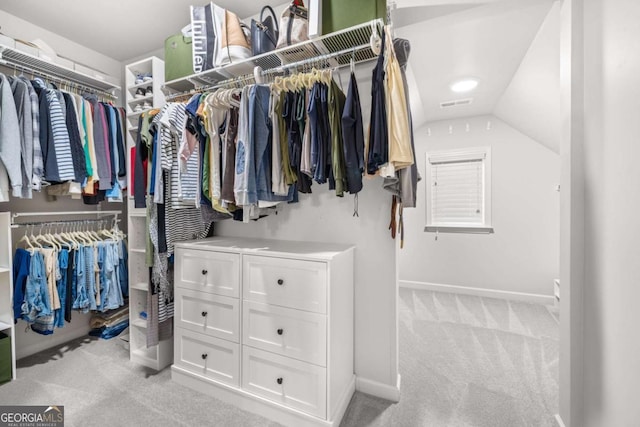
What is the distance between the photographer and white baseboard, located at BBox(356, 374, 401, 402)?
5.44ft

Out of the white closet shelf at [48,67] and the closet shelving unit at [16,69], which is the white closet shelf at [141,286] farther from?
the white closet shelf at [48,67]

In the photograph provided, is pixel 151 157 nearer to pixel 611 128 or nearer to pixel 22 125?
pixel 22 125

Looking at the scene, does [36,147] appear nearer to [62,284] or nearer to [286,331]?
[62,284]

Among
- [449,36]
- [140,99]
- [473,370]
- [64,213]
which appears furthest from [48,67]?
[473,370]

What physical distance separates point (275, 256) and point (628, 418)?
1521 mm

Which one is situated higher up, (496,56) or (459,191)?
(496,56)

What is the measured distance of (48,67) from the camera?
2088 millimetres

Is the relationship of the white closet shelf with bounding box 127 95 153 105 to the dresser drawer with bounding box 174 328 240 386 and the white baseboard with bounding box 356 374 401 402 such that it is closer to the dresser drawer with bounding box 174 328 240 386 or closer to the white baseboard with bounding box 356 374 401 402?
the dresser drawer with bounding box 174 328 240 386

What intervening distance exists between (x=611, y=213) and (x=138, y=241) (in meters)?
2.85

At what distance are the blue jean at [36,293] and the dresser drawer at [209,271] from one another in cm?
105

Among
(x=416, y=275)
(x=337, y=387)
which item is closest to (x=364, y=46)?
(x=337, y=387)

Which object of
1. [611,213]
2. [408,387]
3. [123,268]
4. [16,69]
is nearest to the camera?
[611,213]

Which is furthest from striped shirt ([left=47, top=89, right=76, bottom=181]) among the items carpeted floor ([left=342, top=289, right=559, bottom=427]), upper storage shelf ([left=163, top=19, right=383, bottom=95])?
carpeted floor ([left=342, top=289, right=559, bottom=427])

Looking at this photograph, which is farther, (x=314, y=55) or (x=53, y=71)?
(x=53, y=71)
